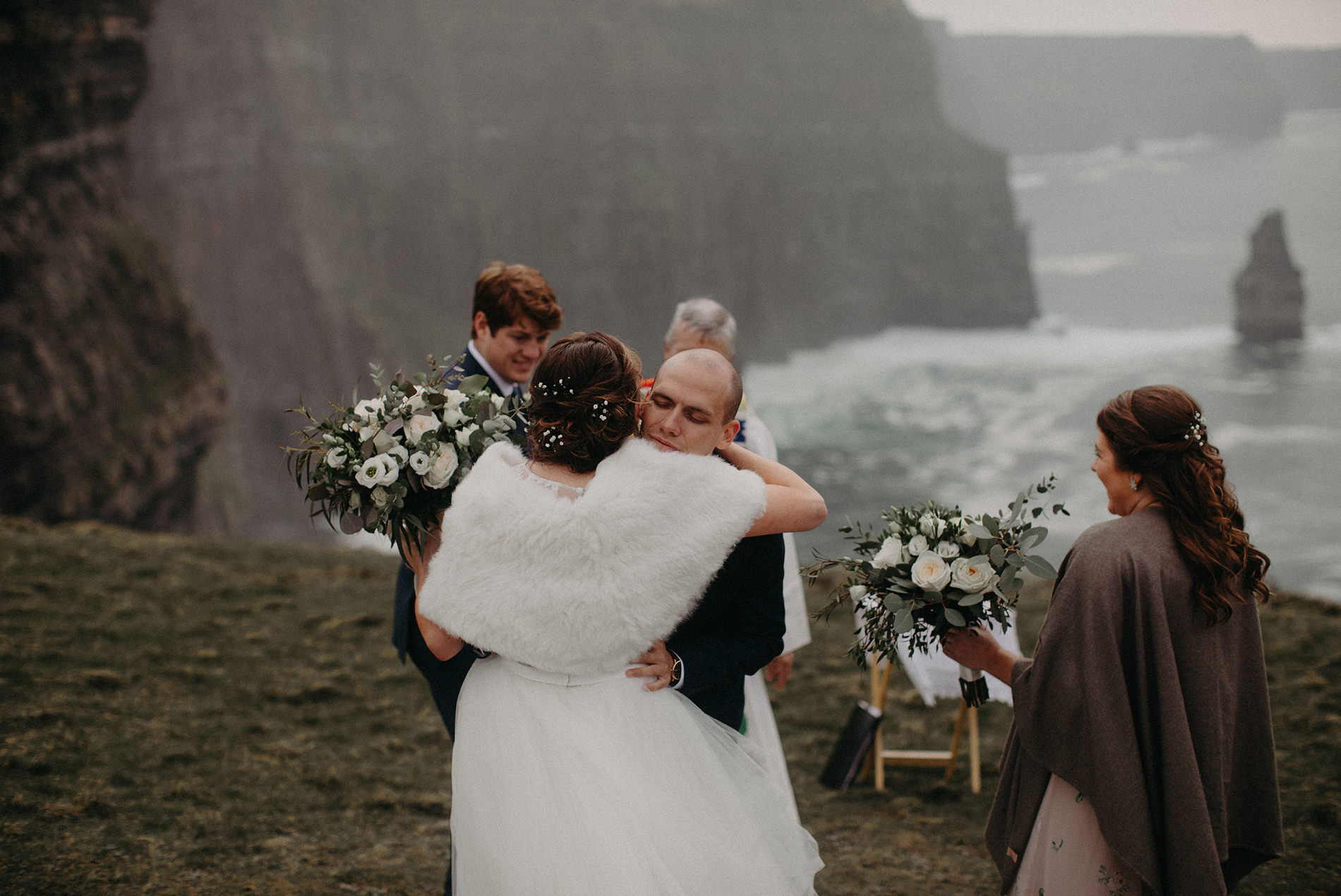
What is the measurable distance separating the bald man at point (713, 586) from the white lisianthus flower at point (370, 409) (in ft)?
2.60

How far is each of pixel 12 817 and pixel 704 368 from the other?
374 cm

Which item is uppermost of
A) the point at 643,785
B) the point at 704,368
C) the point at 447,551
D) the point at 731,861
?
the point at 704,368

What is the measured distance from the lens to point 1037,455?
2488 inches

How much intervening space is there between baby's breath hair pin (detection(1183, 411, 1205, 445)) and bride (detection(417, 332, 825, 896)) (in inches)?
39.1

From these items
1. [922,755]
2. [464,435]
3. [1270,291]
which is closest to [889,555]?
[464,435]

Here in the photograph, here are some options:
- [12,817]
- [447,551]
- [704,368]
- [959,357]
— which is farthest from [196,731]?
[959,357]

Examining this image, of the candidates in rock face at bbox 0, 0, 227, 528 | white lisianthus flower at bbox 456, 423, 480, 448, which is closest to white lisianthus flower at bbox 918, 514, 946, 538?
white lisianthus flower at bbox 456, 423, 480, 448

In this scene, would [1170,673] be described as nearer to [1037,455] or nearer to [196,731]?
[196,731]

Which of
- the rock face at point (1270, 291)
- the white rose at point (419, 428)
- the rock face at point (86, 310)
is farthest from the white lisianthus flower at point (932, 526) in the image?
the rock face at point (1270, 291)

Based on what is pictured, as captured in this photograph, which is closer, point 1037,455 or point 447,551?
point 447,551

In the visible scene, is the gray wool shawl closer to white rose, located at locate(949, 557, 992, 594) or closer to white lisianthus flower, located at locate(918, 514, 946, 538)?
white rose, located at locate(949, 557, 992, 594)

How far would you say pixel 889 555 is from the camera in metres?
2.71

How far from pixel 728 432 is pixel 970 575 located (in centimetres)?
81

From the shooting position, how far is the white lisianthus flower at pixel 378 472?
2.46 metres
